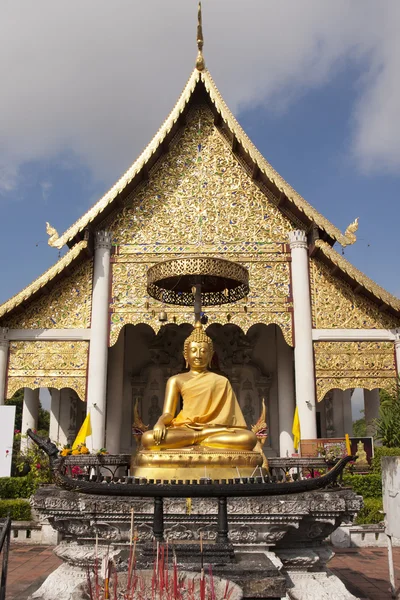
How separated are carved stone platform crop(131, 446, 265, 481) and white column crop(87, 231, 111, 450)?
4.81m

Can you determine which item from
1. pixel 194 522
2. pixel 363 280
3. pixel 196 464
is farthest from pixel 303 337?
pixel 194 522

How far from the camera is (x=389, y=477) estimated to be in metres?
3.32

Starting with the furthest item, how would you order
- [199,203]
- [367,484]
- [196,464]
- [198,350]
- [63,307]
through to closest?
[199,203]
[63,307]
[367,484]
[198,350]
[196,464]

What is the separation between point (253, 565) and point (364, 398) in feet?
27.7

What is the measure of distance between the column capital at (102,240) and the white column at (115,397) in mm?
1837

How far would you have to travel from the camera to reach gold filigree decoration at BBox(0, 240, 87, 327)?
869 centimetres

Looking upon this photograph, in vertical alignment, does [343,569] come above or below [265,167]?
below

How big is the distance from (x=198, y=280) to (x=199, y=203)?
4.70 metres

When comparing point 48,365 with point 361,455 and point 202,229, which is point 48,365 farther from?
point 361,455

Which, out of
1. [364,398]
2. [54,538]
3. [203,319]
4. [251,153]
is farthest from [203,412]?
[364,398]

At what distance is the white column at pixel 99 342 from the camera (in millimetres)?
8680

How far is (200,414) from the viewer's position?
4.61 m

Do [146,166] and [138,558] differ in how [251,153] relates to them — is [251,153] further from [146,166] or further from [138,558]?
[138,558]

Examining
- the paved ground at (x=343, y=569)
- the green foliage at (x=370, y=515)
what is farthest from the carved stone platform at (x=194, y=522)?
the green foliage at (x=370, y=515)
